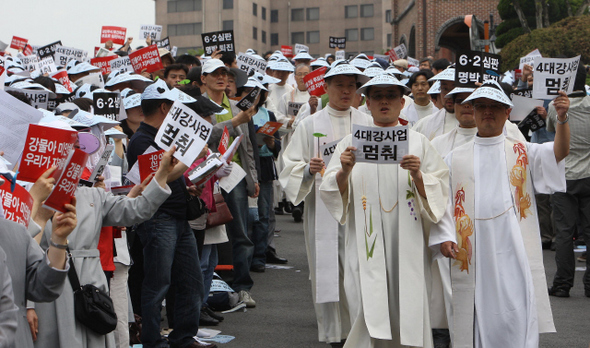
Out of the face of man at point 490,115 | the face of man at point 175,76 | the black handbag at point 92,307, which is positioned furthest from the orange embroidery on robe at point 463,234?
the face of man at point 175,76

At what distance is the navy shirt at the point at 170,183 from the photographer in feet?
20.4

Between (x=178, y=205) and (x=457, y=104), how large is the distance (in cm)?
240

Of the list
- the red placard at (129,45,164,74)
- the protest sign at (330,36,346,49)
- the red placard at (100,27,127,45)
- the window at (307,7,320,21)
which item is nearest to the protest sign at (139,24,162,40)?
the red placard at (100,27,127,45)

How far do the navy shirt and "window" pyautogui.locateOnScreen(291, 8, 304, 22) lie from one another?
8251 cm

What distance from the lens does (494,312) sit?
19.0ft

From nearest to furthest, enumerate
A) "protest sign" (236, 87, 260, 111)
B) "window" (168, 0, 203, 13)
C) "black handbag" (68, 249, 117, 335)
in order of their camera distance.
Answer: "black handbag" (68, 249, 117, 335)
"protest sign" (236, 87, 260, 111)
"window" (168, 0, 203, 13)

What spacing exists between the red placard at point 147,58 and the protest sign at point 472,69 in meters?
6.10

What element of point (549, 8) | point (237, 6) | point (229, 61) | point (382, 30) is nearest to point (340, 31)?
point (382, 30)

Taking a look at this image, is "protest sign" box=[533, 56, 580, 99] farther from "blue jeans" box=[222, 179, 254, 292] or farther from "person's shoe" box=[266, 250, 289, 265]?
"person's shoe" box=[266, 250, 289, 265]

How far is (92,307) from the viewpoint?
4371mm

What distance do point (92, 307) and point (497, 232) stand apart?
2.84 m

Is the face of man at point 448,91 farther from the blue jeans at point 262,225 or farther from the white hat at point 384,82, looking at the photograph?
the blue jeans at point 262,225

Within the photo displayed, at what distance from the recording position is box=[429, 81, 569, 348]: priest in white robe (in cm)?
571

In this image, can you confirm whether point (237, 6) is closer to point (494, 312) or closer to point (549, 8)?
point (549, 8)
